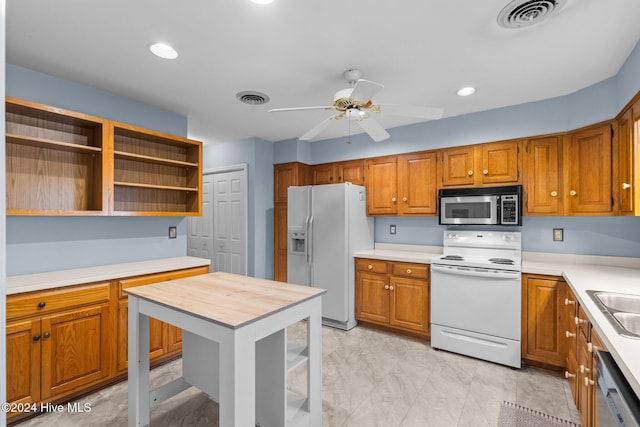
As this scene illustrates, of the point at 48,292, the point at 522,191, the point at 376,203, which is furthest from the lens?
the point at 376,203

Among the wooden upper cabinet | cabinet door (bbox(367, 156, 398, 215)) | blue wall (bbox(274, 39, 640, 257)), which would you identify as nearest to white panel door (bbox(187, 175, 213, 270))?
the wooden upper cabinet

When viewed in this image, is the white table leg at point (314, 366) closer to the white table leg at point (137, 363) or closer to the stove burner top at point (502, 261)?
the white table leg at point (137, 363)

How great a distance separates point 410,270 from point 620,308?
1695 mm

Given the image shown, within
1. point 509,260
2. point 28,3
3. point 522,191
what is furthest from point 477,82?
point 28,3

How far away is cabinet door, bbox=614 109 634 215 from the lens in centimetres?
211

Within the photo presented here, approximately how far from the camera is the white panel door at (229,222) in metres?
4.24

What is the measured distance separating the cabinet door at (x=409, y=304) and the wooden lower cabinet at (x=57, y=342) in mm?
2651

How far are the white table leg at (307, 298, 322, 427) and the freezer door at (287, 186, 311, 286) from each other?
2.02m

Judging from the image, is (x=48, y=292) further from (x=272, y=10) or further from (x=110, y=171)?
(x=272, y=10)

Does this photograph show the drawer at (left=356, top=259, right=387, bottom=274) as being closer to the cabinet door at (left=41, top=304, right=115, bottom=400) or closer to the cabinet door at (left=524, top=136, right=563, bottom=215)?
the cabinet door at (left=524, top=136, right=563, bottom=215)

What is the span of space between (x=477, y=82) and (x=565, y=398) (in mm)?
2553

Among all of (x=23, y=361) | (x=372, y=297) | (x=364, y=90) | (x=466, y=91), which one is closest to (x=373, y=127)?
(x=364, y=90)

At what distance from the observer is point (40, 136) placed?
2.37 metres

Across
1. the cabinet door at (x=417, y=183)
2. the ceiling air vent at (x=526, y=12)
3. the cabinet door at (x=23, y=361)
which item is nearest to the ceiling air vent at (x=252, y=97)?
the cabinet door at (x=417, y=183)
